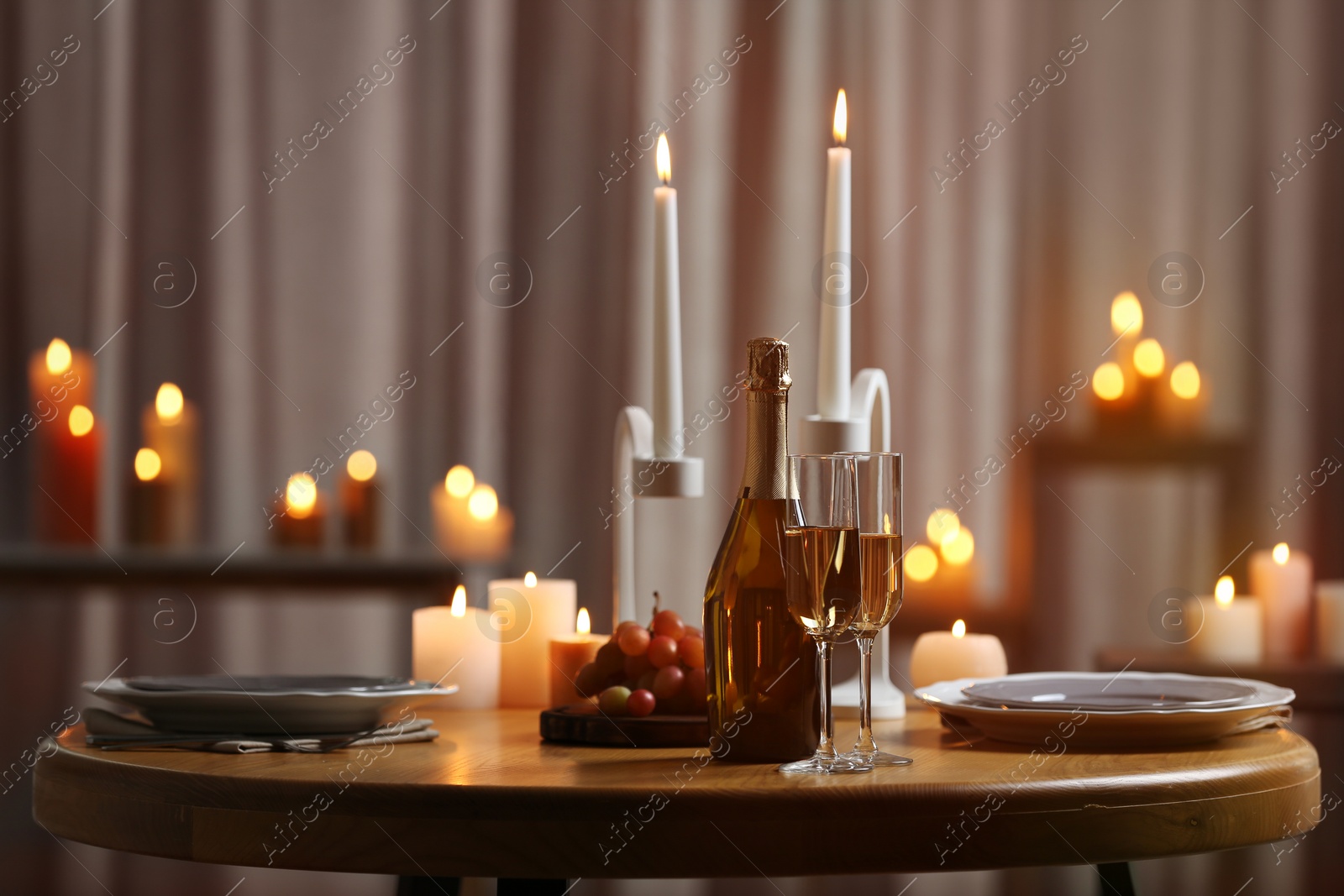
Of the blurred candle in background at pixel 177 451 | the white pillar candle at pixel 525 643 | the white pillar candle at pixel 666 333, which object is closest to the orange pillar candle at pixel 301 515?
the blurred candle in background at pixel 177 451

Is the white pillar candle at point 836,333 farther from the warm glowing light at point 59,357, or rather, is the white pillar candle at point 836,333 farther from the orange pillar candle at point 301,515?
the warm glowing light at point 59,357

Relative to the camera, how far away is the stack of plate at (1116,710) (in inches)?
31.9

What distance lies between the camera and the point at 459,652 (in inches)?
43.4

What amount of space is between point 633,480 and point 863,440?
0.75ft

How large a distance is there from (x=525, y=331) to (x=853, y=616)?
1.29m

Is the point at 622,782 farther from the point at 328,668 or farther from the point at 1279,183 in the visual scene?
the point at 1279,183

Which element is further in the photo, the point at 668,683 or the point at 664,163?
the point at 664,163

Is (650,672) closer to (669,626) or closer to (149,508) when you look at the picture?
(669,626)

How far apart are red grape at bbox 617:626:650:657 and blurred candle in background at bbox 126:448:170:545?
48.3 inches

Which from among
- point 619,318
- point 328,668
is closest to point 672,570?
point 619,318

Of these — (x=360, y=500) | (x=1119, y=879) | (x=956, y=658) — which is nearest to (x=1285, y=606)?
(x=1119, y=879)

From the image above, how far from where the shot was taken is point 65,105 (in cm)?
204

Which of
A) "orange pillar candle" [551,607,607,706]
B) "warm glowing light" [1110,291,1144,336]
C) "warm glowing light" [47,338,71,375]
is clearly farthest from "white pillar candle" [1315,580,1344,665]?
"warm glowing light" [47,338,71,375]

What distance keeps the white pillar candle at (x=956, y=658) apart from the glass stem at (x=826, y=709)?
348mm
